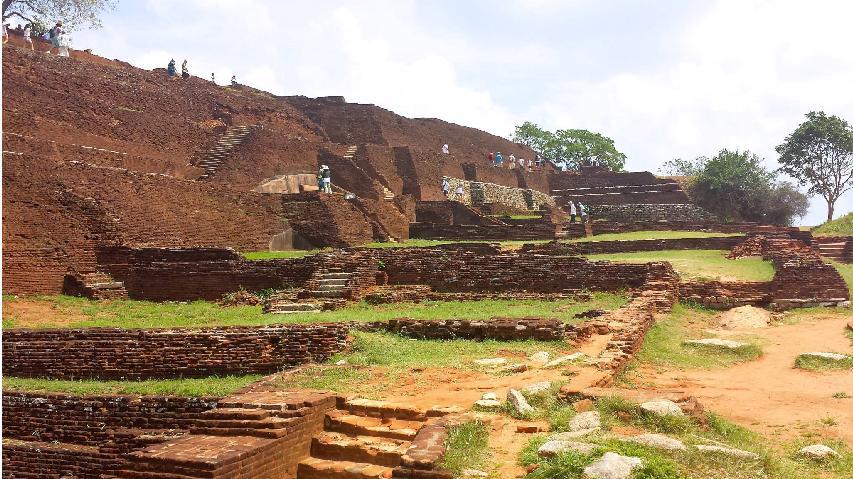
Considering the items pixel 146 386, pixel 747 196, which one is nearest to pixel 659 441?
pixel 146 386

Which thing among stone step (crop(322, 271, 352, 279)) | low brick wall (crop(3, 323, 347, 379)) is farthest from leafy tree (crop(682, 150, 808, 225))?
low brick wall (crop(3, 323, 347, 379))

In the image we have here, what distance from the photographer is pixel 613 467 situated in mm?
4930

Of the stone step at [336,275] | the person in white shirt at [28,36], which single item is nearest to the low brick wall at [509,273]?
the stone step at [336,275]

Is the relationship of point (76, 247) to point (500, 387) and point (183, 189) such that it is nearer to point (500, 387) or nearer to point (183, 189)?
point (183, 189)

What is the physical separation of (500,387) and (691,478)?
2.96 m

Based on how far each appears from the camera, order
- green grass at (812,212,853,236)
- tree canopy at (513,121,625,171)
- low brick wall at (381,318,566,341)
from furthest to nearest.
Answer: tree canopy at (513,121,625,171)
green grass at (812,212,853,236)
low brick wall at (381,318,566,341)

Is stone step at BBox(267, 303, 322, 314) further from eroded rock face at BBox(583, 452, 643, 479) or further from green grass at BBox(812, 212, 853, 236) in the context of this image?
green grass at BBox(812, 212, 853, 236)

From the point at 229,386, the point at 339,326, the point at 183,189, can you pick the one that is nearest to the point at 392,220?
the point at 183,189

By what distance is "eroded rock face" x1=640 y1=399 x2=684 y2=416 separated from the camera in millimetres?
6273

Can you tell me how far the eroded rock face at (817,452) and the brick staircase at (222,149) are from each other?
23.1 metres

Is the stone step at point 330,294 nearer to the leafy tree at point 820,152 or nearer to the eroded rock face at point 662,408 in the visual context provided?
the eroded rock face at point 662,408

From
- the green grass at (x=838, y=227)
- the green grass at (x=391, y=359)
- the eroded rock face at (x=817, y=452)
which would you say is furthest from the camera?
the green grass at (x=838, y=227)

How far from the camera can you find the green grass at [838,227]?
29.7 metres

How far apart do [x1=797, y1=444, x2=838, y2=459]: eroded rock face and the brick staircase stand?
2312 centimetres
